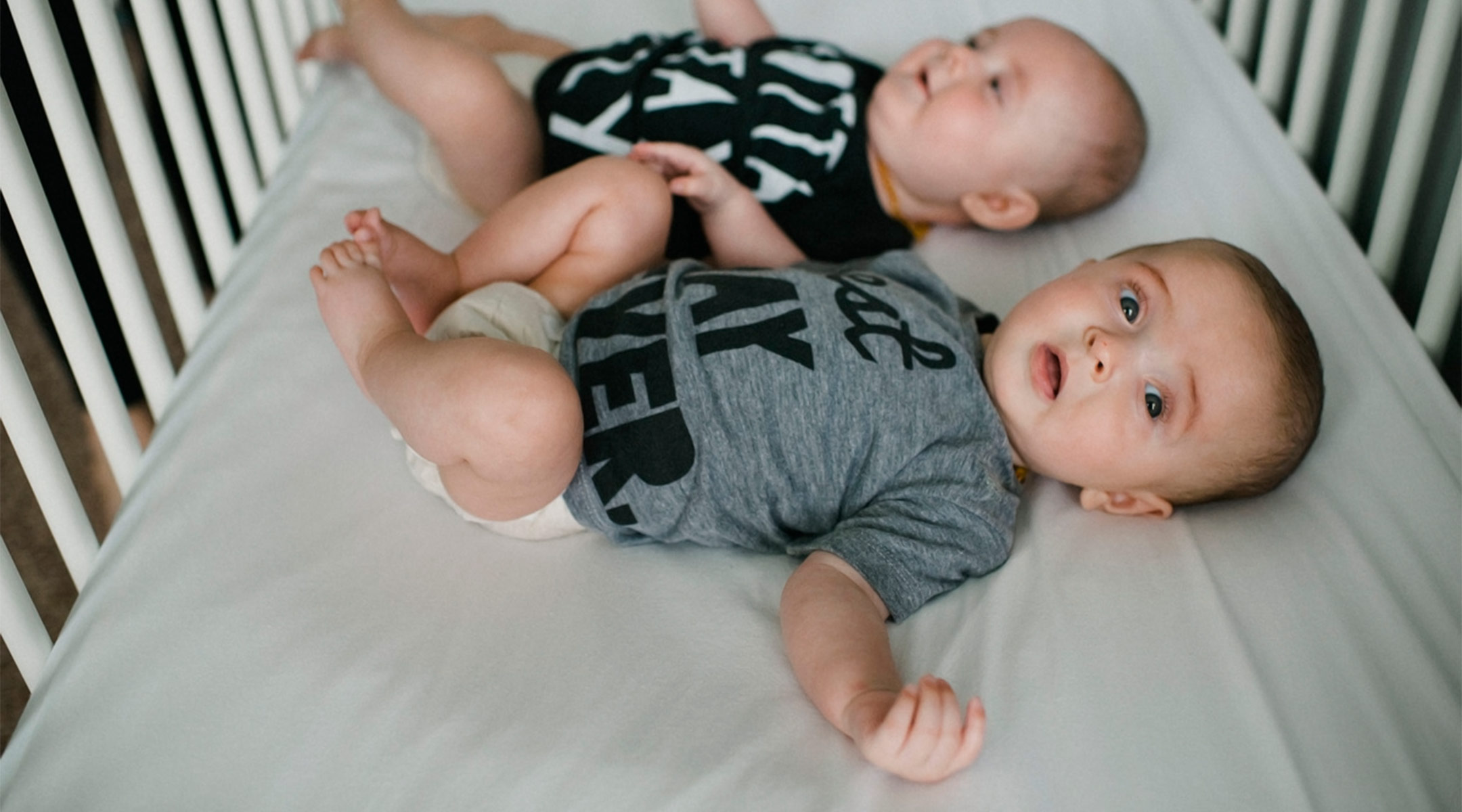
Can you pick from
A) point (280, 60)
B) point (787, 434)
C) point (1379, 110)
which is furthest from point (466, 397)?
point (1379, 110)

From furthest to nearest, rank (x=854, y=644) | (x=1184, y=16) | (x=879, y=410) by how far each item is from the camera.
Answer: (x=1184, y=16)
(x=879, y=410)
(x=854, y=644)

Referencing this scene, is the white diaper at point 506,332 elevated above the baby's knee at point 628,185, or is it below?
below

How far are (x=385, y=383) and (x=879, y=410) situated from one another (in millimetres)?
373

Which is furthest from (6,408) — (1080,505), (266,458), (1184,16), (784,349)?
(1184,16)

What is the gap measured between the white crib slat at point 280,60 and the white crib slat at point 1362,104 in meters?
1.05

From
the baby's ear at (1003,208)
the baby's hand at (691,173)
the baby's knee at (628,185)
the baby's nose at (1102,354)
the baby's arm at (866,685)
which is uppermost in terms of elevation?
the baby's knee at (628,185)

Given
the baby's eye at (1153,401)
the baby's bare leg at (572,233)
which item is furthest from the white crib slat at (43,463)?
the baby's eye at (1153,401)

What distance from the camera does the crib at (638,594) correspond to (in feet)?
2.20

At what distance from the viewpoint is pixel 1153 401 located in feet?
2.78

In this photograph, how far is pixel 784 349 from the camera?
2.89ft

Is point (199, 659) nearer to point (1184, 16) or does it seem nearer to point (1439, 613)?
point (1439, 613)

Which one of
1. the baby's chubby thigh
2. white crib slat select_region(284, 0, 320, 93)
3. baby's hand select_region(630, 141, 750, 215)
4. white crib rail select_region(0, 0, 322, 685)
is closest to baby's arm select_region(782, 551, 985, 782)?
the baby's chubby thigh

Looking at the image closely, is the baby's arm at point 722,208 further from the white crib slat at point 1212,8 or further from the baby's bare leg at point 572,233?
the white crib slat at point 1212,8

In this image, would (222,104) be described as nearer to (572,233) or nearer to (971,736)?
(572,233)
